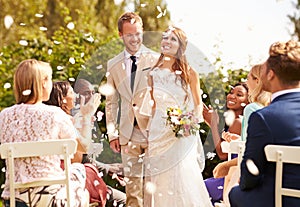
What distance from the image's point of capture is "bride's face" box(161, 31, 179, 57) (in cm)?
484

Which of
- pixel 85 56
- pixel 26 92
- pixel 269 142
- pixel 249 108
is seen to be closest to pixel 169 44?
pixel 249 108

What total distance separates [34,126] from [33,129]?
19 millimetres

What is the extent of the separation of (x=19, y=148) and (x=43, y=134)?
0.19m

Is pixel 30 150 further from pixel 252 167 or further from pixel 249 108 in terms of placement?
pixel 249 108

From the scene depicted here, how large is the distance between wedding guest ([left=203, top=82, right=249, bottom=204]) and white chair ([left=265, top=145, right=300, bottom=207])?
1738 mm

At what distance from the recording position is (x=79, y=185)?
412 centimetres

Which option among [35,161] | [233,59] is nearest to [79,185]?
[35,161]

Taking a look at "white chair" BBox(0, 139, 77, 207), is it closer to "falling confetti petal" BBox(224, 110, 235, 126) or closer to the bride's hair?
the bride's hair

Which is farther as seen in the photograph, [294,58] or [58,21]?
[58,21]

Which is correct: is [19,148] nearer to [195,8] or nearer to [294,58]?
[294,58]

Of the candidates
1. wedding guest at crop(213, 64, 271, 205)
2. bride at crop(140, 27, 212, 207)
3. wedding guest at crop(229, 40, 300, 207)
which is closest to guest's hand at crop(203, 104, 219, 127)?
bride at crop(140, 27, 212, 207)

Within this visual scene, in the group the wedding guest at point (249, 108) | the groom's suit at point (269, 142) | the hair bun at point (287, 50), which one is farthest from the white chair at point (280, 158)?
the wedding guest at point (249, 108)

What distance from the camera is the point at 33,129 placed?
12.7 ft

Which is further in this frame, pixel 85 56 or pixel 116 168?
pixel 85 56
